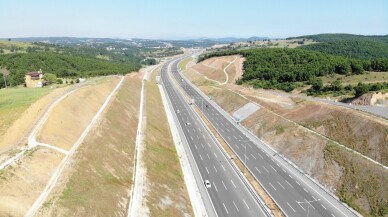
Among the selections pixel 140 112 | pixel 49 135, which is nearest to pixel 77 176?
pixel 49 135

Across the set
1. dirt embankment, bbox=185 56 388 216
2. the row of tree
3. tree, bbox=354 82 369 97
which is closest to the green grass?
dirt embankment, bbox=185 56 388 216

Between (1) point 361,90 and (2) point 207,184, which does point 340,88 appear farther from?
(2) point 207,184

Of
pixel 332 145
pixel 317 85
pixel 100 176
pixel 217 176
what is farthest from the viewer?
Answer: pixel 317 85

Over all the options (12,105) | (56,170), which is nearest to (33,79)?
(12,105)

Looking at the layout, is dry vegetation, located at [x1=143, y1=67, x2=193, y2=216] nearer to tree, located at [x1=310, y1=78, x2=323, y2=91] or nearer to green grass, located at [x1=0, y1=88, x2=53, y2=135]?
green grass, located at [x1=0, y1=88, x2=53, y2=135]

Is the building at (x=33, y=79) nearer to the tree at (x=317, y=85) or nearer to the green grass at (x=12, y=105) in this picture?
the green grass at (x=12, y=105)

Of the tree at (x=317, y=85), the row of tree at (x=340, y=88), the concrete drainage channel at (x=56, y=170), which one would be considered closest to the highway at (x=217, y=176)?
the concrete drainage channel at (x=56, y=170)
